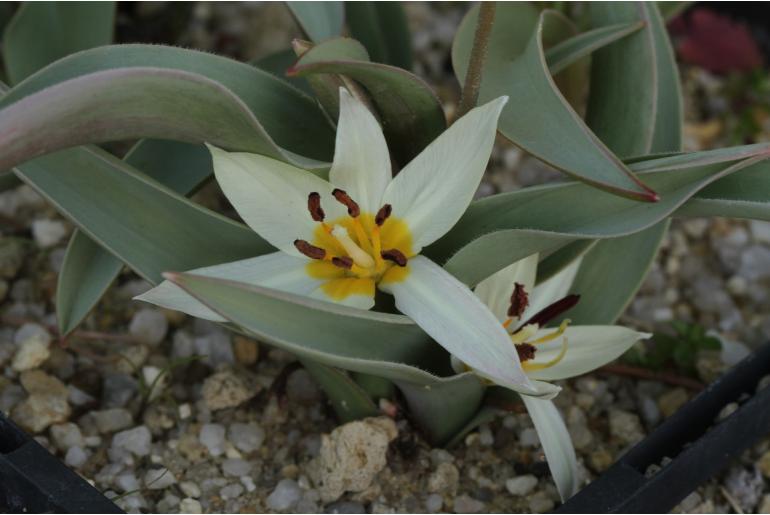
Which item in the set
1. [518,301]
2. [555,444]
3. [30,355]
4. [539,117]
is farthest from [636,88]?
[30,355]

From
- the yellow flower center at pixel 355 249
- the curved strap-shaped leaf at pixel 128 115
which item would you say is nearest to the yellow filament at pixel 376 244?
the yellow flower center at pixel 355 249

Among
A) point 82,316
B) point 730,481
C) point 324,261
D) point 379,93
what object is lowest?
point 730,481

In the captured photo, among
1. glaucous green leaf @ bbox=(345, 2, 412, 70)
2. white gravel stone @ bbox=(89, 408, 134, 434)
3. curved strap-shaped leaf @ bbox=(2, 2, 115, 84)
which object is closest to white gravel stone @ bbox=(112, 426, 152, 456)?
white gravel stone @ bbox=(89, 408, 134, 434)

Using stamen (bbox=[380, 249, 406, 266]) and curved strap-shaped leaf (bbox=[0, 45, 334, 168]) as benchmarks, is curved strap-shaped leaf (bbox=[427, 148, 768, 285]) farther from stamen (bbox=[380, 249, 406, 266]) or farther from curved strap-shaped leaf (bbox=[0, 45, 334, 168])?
curved strap-shaped leaf (bbox=[0, 45, 334, 168])

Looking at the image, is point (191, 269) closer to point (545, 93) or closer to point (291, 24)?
point (545, 93)

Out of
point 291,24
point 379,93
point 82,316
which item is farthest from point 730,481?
point 291,24

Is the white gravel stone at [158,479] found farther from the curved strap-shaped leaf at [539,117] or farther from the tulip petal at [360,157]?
the curved strap-shaped leaf at [539,117]
